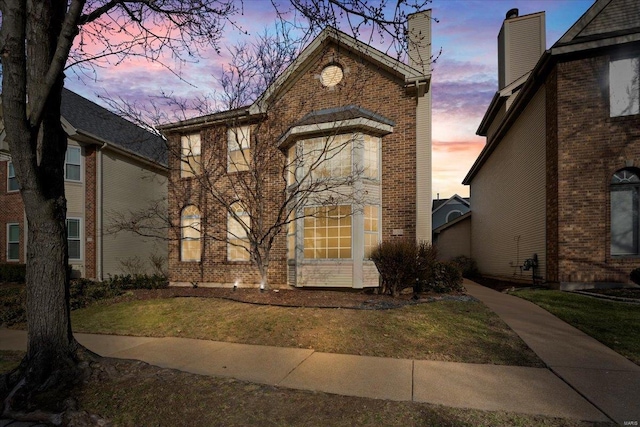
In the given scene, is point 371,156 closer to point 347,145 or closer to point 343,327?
point 347,145

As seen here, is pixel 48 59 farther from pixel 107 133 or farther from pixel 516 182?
pixel 516 182

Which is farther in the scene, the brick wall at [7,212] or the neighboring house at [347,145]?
the brick wall at [7,212]

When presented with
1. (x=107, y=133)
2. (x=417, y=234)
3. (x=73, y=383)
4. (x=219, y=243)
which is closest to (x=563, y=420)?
(x=73, y=383)

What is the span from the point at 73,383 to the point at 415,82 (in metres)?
10.6

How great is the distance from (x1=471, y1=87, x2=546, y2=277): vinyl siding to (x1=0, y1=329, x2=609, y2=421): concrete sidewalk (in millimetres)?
9016

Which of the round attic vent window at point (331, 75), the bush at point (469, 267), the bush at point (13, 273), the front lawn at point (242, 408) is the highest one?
the round attic vent window at point (331, 75)

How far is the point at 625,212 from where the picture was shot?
403 inches

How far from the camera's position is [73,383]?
4164mm

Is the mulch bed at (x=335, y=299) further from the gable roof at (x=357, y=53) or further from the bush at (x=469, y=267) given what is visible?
the bush at (x=469, y=267)

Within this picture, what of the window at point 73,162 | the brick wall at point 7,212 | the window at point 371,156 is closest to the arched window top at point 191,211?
the window at point 73,162

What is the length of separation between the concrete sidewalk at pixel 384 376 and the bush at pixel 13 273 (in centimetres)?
1151

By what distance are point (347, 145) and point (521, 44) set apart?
13890 millimetres

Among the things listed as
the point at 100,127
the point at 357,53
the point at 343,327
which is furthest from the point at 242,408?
the point at 100,127

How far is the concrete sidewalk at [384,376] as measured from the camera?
389 centimetres
